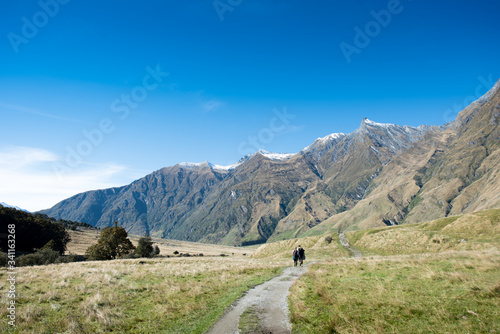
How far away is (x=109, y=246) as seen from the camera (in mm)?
61250

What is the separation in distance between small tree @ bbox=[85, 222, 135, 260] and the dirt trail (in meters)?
54.2

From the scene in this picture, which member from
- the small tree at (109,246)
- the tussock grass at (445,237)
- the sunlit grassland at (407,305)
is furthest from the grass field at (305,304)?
the small tree at (109,246)

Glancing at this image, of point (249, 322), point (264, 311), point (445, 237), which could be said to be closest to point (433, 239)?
point (445, 237)

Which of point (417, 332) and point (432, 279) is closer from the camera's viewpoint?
point (417, 332)

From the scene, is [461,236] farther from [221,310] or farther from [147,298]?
[147,298]

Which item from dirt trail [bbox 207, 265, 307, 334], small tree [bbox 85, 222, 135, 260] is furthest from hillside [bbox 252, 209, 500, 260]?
small tree [bbox 85, 222, 135, 260]

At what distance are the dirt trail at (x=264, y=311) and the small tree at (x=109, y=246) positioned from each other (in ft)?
178

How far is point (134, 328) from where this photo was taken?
1262 centimetres

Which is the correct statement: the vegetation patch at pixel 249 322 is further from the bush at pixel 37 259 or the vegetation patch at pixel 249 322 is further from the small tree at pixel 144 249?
the small tree at pixel 144 249

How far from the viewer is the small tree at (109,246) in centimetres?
6048

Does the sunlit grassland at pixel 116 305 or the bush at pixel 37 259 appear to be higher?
the sunlit grassland at pixel 116 305

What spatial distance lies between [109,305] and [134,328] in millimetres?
4722

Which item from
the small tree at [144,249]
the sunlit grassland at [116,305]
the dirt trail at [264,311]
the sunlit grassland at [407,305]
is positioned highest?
the sunlit grassland at [407,305]

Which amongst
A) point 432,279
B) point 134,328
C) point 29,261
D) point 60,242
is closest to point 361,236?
point 432,279
